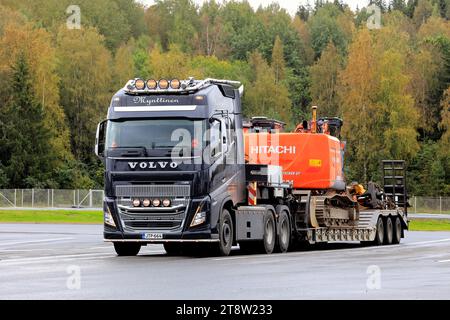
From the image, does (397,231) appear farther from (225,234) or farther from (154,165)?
(154,165)

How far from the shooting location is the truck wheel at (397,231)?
36.8 metres

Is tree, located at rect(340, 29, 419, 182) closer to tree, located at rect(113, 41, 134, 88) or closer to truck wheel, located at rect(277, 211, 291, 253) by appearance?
tree, located at rect(113, 41, 134, 88)

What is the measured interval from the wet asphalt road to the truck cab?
2.43ft

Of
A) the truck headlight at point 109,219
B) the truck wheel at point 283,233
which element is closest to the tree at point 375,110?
the truck wheel at point 283,233

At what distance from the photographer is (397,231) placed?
37.1m

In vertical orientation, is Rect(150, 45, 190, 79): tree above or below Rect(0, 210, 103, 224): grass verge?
above

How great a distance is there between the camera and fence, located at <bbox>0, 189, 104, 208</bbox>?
80125 millimetres

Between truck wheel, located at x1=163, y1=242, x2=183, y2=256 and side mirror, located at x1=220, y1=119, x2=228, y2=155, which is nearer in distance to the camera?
side mirror, located at x1=220, y1=119, x2=228, y2=155

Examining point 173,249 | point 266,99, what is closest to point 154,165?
point 173,249

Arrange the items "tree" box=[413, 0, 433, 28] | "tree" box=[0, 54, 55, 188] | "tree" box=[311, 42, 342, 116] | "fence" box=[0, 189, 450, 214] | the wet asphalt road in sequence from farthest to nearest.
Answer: "tree" box=[413, 0, 433, 28]
"tree" box=[311, 42, 342, 116]
"tree" box=[0, 54, 55, 188]
"fence" box=[0, 189, 450, 214]
the wet asphalt road

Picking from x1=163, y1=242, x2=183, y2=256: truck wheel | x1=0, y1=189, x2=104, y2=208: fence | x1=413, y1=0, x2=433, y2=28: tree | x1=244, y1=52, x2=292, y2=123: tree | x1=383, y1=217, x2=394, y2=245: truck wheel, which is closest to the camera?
x1=163, y1=242, x2=183, y2=256: truck wheel

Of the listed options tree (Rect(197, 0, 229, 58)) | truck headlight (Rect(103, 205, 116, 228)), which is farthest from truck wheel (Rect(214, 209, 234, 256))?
tree (Rect(197, 0, 229, 58))

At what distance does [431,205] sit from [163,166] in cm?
6082
